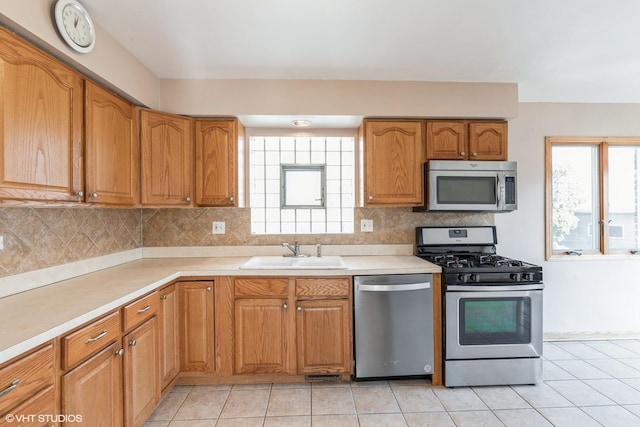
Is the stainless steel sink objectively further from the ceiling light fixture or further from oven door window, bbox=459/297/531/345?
the ceiling light fixture

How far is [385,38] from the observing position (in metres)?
1.92

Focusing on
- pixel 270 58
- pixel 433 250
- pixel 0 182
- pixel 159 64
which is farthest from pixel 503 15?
pixel 0 182

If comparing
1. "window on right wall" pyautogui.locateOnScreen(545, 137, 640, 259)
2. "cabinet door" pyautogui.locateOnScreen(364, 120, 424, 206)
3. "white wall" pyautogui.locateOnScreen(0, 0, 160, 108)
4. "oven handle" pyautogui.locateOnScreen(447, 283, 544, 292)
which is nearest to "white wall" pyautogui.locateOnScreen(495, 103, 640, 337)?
"window on right wall" pyautogui.locateOnScreen(545, 137, 640, 259)

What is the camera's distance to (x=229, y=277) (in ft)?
7.27

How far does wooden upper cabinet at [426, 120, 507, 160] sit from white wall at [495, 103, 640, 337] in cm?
53

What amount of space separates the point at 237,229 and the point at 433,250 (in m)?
1.86

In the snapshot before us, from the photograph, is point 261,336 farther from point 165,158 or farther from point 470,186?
point 470,186

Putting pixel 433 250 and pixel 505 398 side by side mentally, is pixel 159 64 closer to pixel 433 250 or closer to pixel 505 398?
pixel 433 250

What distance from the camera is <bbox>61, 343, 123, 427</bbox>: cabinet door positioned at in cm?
122

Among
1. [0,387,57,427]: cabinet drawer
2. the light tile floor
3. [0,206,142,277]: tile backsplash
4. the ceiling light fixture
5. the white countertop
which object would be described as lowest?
the light tile floor

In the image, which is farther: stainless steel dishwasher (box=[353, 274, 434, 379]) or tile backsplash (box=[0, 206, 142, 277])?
stainless steel dishwasher (box=[353, 274, 434, 379])

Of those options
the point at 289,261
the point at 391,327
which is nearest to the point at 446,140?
the point at 391,327

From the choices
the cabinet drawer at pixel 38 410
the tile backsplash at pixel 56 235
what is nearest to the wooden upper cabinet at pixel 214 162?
the tile backsplash at pixel 56 235

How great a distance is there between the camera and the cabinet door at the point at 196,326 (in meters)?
2.19
